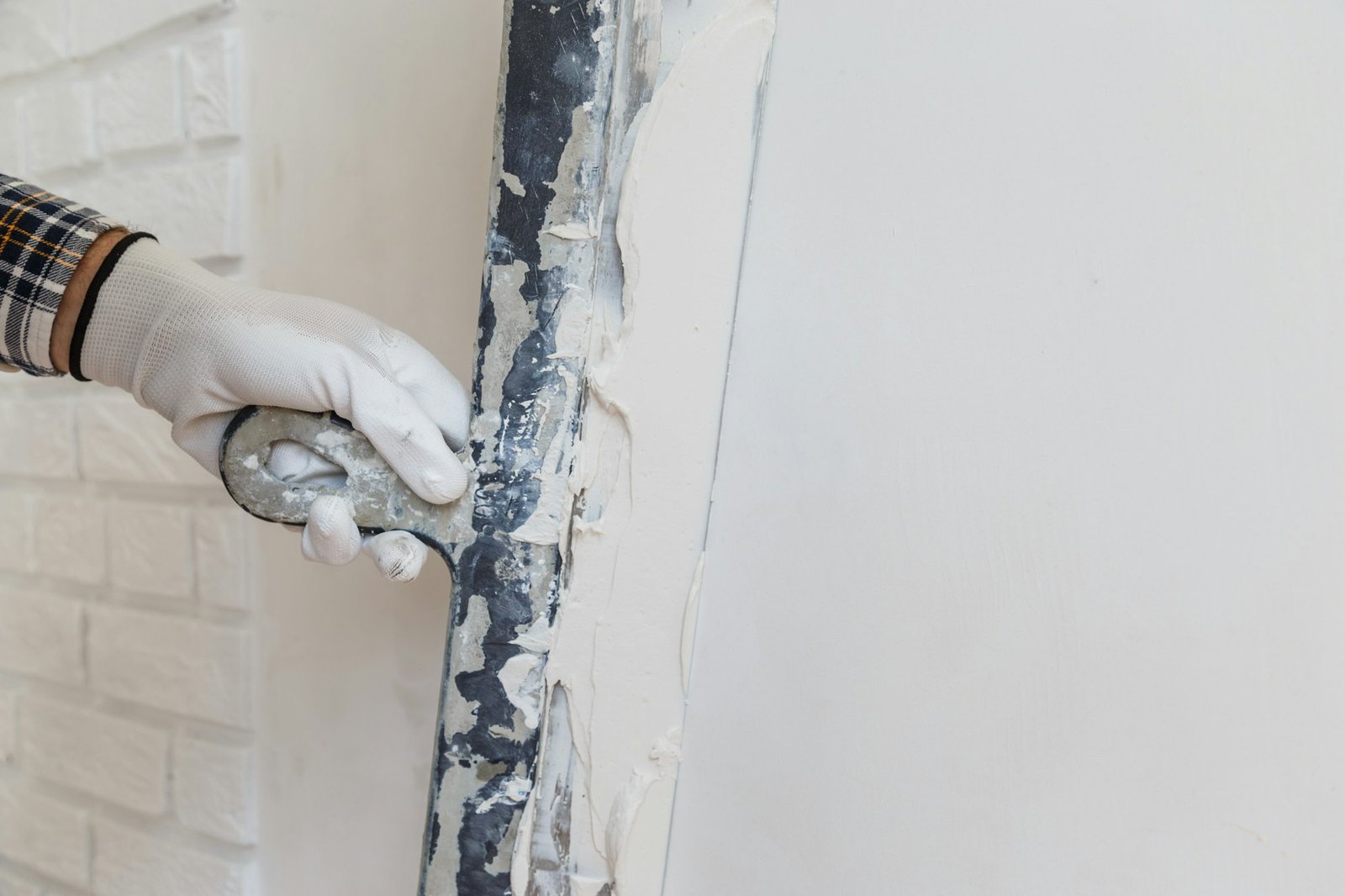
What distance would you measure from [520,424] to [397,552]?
0.38 feet

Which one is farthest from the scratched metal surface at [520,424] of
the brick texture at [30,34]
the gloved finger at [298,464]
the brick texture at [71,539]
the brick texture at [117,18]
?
the brick texture at [30,34]

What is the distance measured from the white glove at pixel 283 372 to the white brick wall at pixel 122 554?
30 centimetres

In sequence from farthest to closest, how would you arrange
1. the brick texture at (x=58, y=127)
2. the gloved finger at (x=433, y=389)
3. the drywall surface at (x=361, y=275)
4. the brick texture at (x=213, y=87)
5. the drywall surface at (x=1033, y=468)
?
the brick texture at (x=58, y=127)
the brick texture at (x=213, y=87)
the drywall surface at (x=361, y=275)
the gloved finger at (x=433, y=389)
the drywall surface at (x=1033, y=468)

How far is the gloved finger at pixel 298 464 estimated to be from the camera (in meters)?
0.62

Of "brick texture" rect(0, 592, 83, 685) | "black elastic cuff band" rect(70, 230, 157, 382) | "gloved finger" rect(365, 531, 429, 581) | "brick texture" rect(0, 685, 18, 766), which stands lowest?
"brick texture" rect(0, 685, 18, 766)

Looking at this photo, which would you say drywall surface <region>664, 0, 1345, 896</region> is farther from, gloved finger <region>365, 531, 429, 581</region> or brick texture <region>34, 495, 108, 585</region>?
brick texture <region>34, 495, 108, 585</region>

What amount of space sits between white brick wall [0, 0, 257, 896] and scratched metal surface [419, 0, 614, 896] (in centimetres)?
43

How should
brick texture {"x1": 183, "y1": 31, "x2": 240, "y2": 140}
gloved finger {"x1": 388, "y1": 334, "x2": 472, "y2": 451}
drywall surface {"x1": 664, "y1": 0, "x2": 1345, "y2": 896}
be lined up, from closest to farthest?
drywall surface {"x1": 664, "y1": 0, "x2": 1345, "y2": 896} → gloved finger {"x1": 388, "y1": 334, "x2": 472, "y2": 451} → brick texture {"x1": 183, "y1": 31, "x2": 240, "y2": 140}

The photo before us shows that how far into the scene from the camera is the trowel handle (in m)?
0.58

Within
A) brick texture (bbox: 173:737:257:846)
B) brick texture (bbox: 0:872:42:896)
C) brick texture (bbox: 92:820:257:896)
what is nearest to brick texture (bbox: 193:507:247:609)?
brick texture (bbox: 173:737:257:846)

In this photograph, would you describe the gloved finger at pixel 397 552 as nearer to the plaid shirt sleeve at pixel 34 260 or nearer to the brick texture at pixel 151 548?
the plaid shirt sleeve at pixel 34 260

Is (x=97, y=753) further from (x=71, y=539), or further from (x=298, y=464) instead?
(x=298, y=464)

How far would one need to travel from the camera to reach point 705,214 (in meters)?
0.62

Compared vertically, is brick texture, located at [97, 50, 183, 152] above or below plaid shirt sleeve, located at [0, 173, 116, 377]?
above
